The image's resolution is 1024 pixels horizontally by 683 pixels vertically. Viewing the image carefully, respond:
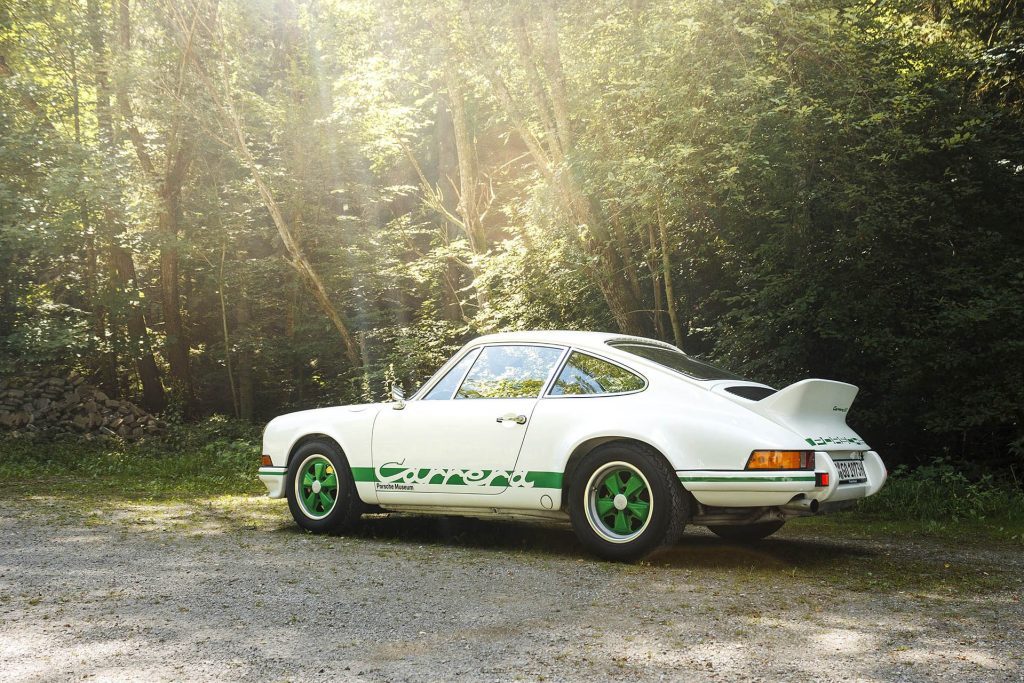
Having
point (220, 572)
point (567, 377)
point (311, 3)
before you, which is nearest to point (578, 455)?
point (567, 377)

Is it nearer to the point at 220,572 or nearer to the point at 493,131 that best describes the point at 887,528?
the point at 220,572

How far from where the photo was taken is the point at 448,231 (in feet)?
91.8

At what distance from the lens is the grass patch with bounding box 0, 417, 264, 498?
12.4 meters

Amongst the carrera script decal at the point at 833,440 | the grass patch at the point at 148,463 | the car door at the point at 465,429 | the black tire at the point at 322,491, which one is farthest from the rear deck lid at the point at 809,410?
the grass patch at the point at 148,463

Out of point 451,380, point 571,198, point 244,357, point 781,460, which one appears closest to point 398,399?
point 451,380

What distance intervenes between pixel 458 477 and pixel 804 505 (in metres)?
2.45

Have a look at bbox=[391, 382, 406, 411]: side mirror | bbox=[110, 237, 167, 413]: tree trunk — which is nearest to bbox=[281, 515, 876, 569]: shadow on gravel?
bbox=[391, 382, 406, 411]: side mirror

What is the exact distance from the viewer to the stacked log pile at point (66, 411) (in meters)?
19.2

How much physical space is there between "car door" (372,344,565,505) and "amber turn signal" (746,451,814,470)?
164cm

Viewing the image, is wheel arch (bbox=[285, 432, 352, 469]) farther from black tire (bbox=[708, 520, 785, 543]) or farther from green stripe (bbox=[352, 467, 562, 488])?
black tire (bbox=[708, 520, 785, 543])

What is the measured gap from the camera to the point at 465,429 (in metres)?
6.93

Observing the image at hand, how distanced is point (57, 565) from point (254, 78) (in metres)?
17.5

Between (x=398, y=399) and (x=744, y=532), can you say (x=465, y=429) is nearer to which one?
(x=398, y=399)

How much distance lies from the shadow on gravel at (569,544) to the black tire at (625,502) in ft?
0.68
